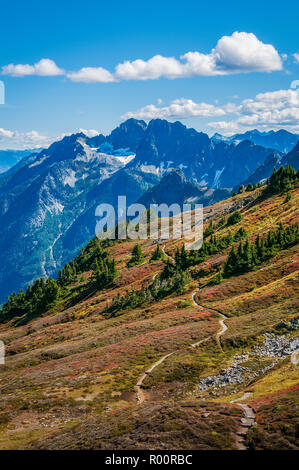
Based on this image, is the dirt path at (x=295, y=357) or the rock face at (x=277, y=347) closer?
the dirt path at (x=295, y=357)

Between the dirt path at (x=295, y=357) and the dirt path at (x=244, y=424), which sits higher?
the dirt path at (x=244, y=424)

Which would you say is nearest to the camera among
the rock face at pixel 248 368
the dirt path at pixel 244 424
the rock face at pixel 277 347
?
the dirt path at pixel 244 424

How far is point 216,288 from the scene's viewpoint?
97750 millimetres

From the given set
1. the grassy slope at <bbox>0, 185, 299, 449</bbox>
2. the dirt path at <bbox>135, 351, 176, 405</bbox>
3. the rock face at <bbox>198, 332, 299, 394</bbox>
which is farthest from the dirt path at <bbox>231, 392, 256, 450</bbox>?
the dirt path at <bbox>135, 351, 176, 405</bbox>

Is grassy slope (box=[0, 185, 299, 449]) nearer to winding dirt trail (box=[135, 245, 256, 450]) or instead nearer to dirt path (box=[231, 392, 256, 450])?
dirt path (box=[231, 392, 256, 450])

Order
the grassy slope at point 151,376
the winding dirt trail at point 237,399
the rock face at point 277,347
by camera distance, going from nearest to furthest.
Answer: the winding dirt trail at point 237,399
the grassy slope at point 151,376
the rock face at point 277,347

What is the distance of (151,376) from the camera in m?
51.9

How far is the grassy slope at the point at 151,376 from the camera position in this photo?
3077cm

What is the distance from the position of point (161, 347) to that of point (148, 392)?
1605 cm

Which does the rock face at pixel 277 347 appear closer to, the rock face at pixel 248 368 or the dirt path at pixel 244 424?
the rock face at pixel 248 368

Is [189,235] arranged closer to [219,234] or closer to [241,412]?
[219,234]

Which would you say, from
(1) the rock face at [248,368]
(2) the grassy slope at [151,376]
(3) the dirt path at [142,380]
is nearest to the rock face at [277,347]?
(1) the rock face at [248,368]

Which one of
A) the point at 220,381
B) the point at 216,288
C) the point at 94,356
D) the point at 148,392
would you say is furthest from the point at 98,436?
the point at 216,288
